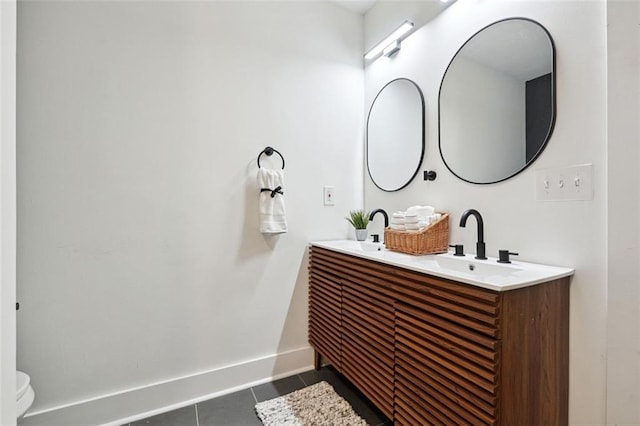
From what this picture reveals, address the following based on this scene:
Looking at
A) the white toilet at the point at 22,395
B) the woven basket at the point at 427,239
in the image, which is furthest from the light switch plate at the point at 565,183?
the white toilet at the point at 22,395

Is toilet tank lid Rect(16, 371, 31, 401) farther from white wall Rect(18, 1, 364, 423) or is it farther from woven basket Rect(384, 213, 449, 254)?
woven basket Rect(384, 213, 449, 254)

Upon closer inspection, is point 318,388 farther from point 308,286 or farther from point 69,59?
point 69,59

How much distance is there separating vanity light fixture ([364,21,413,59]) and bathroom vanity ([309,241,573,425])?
1402 mm

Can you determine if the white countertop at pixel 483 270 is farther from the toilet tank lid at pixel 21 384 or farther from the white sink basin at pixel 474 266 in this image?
the toilet tank lid at pixel 21 384

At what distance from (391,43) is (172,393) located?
2.52m

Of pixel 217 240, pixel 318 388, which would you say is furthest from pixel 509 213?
pixel 217 240

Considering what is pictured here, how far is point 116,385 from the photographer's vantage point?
1.52 m

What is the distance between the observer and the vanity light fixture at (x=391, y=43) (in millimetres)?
1845

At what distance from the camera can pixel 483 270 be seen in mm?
1263

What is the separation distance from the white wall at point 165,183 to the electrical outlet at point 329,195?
0.04m

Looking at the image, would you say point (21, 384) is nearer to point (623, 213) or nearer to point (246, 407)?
point (246, 407)
